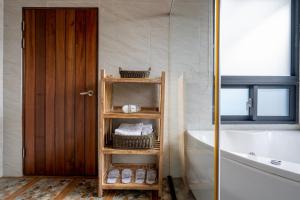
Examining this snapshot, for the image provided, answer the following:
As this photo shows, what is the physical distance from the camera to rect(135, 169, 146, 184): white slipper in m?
1.66

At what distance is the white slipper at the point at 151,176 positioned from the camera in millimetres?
1661

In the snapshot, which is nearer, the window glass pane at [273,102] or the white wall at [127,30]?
Answer: the window glass pane at [273,102]

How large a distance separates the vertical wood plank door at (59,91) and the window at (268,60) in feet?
4.16

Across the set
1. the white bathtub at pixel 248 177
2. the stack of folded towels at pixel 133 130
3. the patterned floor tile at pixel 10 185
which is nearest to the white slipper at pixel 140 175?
the stack of folded towels at pixel 133 130

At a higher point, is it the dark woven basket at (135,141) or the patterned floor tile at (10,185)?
the dark woven basket at (135,141)

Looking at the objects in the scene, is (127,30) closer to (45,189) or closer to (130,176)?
(130,176)

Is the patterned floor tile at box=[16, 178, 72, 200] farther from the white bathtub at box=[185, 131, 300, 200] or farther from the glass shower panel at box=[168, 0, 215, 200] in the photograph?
the white bathtub at box=[185, 131, 300, 200]

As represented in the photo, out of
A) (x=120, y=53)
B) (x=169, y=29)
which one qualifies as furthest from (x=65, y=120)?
(x=169, y=29)

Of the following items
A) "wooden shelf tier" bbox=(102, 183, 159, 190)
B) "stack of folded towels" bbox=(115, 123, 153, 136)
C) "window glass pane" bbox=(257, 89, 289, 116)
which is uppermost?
"window glass pane" bbox=(257, 89, 289, 116)

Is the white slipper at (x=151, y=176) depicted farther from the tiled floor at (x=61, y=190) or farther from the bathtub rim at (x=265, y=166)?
the bathtub rim at (x=265, y=166)

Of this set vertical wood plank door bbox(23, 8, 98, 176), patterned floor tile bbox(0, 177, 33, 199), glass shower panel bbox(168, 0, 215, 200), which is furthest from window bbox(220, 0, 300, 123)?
patterned floor tile bbox(0, 177, 33, 199)

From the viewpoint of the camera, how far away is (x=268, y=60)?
1469 millimetres

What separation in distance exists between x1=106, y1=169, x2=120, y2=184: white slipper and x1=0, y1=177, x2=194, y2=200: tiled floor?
0.37 feet

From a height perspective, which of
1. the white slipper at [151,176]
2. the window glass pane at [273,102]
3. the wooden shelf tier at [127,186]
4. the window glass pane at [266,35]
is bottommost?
the wooden shelf tier at [127,186]
